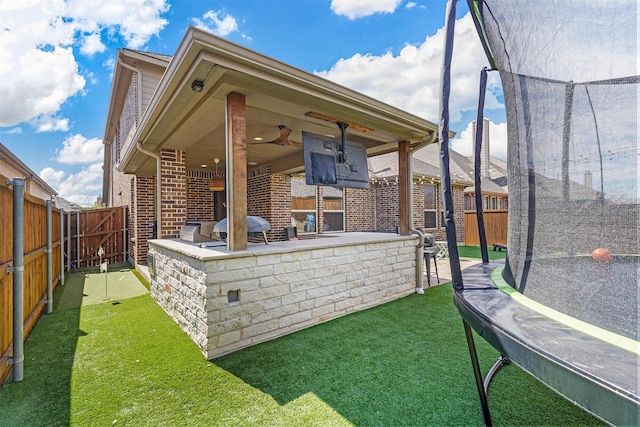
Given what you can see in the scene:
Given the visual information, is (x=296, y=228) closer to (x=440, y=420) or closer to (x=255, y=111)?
(x=255, y=111)

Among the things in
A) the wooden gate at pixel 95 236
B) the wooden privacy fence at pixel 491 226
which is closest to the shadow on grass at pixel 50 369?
the wooden gate at pixel 95 236

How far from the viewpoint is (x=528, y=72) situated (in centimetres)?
154

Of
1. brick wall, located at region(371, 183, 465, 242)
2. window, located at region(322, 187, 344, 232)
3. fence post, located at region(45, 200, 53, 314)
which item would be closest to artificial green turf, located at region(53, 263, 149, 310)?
fence post, located at region(45, 200, 53, 314)

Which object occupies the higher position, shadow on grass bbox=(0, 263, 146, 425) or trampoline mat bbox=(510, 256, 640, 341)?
trampoline mat bbox=(510, 256, 640, 341)

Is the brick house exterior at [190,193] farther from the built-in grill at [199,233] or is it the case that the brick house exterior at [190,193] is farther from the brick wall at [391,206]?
the built-in grill at [199,233]

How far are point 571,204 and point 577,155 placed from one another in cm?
21

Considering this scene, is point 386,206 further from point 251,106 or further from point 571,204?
point 571,204

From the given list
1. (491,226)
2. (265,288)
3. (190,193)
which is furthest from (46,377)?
(491,226)

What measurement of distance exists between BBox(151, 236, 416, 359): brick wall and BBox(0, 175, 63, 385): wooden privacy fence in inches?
58.6

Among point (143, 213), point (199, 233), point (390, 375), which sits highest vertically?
point (143, 213)

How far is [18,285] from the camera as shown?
9.18ft

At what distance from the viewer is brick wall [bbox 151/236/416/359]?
3.06 metres

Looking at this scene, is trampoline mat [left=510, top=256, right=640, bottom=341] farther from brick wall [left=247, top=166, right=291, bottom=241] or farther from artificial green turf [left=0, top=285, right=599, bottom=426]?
brick wall [left=247, top=166, right=291, bottom=241]

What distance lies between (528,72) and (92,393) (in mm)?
3891
